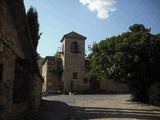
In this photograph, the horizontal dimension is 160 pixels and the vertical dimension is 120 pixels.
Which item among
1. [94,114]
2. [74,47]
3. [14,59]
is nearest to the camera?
[14,59]

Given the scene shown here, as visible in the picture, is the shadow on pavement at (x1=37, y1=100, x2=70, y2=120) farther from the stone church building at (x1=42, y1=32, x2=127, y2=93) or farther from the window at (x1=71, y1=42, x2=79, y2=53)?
the window at (x1=71, y1=42, x2=79, y2=53)

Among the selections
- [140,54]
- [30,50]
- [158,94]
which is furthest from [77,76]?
[30,50]

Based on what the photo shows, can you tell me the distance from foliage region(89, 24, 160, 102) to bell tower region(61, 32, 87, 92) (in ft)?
82.9

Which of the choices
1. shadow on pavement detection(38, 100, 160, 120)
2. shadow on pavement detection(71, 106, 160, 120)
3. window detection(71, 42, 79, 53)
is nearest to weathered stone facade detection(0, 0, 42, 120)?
shadow on pavement detection(38, 100, 160, 120)

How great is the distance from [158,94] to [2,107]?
25633 mm

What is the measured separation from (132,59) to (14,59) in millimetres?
17449

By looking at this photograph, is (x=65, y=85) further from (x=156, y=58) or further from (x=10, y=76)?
(x=10, y=76)

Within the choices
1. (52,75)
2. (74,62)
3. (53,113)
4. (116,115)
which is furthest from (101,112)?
(52,75)

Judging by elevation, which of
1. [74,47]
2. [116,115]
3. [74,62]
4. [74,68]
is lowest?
[116,115]

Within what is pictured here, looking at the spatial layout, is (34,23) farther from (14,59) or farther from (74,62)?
(74,62)

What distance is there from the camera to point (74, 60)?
54625 mm

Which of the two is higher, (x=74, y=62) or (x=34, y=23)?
(x=74, y=62)

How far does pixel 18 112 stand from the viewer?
11312 mm

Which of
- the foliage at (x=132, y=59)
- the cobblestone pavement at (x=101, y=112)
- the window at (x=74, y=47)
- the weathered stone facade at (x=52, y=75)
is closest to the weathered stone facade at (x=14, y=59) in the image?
the cobblestone pavement at (x=101, y=112)
